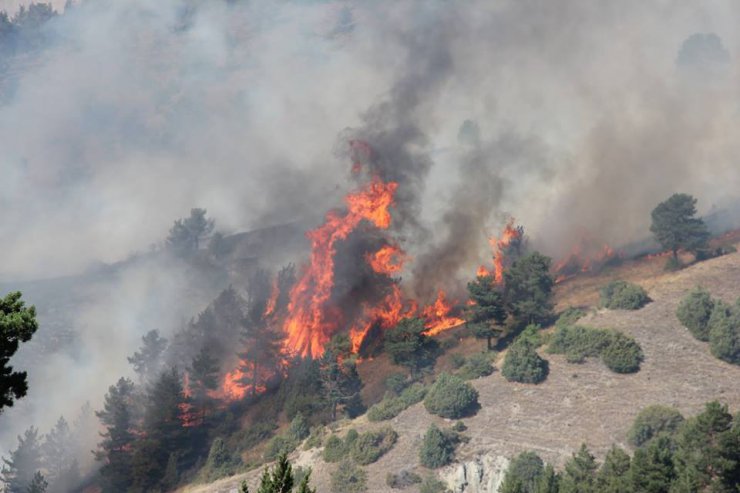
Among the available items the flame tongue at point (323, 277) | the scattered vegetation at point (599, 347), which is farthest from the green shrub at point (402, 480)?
the flame tongue at point (323, 277)

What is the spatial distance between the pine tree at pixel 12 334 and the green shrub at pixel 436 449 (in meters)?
34.7

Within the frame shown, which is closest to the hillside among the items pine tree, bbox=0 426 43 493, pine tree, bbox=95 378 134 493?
pine tree, bbox=95 378 134 493

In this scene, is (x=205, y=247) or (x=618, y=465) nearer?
(x=618, y=465)

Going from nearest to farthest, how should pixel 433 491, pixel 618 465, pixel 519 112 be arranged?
pixel 618 465 → pixel 433 491 → pixel 519 112

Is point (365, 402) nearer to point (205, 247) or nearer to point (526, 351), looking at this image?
point (526, 351)

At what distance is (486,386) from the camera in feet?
205

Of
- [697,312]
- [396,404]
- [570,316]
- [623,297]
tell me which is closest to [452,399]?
[396,404]

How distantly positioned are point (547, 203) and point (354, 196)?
1508 inches

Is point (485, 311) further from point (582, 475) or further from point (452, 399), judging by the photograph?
point (582, 475)

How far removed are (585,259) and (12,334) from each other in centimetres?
8330

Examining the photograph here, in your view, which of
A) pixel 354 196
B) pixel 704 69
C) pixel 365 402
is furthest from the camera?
pixel 704 69

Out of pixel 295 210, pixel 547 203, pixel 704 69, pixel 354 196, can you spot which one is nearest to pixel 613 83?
pixel 704 69

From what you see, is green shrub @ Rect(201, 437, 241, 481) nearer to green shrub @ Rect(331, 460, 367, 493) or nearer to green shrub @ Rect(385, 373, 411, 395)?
green shrub @ Rect(331, 460, 367, 493)

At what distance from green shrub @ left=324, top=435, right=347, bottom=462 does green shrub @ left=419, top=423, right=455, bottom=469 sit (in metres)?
7.13
